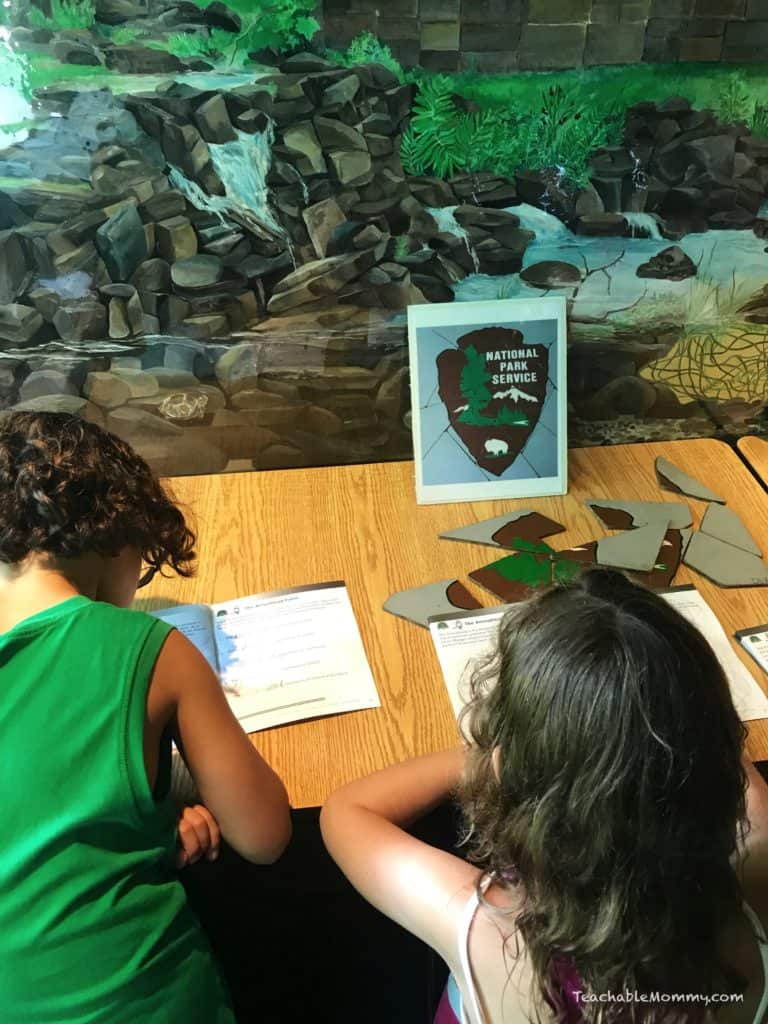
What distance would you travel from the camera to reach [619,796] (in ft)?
2.25

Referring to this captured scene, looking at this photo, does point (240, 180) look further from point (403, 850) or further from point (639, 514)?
point (403, 850)

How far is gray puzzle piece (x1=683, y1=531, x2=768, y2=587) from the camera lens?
4.26 ft

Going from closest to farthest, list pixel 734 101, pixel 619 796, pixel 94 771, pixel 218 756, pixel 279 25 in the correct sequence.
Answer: pixel 619 796
pixel 94 771
pixel 218 756
pixel 279 25
pixel 734 101

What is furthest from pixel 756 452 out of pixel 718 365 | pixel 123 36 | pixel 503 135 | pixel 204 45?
pixel 123 36

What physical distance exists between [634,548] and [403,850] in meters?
0.68

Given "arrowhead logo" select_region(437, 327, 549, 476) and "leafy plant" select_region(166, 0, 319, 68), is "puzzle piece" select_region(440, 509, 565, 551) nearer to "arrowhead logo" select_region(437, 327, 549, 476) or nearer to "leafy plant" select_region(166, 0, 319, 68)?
"arrowhead logo" select_region(437, 327, 549, 476)

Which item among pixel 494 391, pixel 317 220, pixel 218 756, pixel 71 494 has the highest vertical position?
pixel 317 220

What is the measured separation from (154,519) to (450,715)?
0.43 metres

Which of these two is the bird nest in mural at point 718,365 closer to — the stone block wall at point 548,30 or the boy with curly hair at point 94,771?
the stone block wall at point 548,30

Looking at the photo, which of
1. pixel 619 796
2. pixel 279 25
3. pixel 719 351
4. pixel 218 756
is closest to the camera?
pixel 619 796

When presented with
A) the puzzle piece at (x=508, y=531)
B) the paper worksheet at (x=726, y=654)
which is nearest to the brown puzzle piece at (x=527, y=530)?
the puzzle piece at (x=508, y=531)

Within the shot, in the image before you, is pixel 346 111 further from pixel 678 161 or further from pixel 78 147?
pixel 678 161

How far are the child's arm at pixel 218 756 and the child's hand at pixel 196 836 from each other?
17 millimetres

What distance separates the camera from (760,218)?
1481 millimetres
